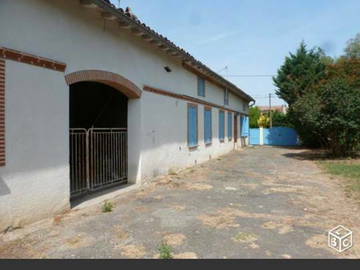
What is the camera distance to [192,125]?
12734 mm

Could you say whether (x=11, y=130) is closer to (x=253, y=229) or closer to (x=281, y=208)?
(x=253, y=229)

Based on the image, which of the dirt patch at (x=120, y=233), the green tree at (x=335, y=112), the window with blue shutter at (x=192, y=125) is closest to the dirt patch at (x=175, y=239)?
the dirt patch at (x=120, y=233)

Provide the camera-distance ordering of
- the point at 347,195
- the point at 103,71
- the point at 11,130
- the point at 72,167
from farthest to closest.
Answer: the point at 72,167 → the point at 347,195 → the point at 103,71 → the point at 11,130

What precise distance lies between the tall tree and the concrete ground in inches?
712

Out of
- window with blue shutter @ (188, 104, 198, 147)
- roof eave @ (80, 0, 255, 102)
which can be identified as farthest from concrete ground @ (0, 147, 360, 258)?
window with blue shutter @ (188, 104, 198, 147)

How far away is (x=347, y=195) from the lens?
738 cm

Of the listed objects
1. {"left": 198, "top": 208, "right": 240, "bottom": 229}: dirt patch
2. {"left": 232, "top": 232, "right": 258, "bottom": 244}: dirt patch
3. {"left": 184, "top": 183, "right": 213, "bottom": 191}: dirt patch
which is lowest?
{"left": 198, "top": 208, "right": 240, "bottom": 229}: dirt patch

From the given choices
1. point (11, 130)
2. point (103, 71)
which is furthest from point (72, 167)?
point (11, 130)

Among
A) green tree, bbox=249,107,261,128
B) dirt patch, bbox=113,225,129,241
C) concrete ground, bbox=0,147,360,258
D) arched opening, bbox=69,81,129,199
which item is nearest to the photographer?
concrete ground, bbox=0,147,360,258

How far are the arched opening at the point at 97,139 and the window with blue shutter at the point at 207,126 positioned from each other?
6.07 m

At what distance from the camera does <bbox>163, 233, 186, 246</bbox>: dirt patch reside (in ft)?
14.0

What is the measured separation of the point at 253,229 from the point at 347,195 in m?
3.71

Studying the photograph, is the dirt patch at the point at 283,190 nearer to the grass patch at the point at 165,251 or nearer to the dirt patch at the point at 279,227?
the dirt patch at the point at 279,227

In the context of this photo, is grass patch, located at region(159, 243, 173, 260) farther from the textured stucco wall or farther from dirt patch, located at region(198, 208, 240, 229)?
the textured stucco wall
